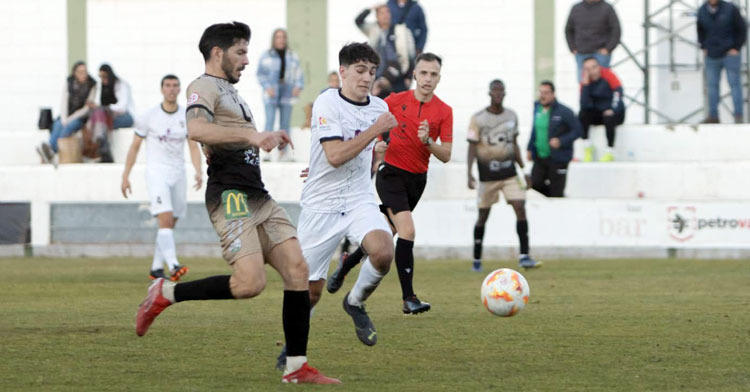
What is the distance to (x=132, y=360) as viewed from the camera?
7875 mm

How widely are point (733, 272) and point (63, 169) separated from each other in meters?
11.1

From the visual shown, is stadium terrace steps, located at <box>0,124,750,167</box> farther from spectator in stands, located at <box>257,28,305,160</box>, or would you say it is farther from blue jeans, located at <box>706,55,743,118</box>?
spectator in stands, located at <box>257,28,305,160</box>

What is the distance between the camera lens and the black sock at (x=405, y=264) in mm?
10664

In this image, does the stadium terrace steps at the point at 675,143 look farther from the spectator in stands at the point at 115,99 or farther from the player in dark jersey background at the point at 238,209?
the player in dark jersey background at the point at 238,209

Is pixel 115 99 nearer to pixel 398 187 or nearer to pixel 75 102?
pixel 75 102

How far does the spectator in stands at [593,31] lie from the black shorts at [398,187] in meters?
9.71

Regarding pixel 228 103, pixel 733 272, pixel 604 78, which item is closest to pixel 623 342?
pixel 228 103

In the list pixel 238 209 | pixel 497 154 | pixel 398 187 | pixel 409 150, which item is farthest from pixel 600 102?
pixel 238 209

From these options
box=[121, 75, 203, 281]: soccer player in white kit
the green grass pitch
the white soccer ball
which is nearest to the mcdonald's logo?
the green grass pitch

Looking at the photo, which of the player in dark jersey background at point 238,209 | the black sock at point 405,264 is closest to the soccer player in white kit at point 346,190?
the player in dark jersey background at point 238,209

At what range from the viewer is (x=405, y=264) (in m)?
10.9

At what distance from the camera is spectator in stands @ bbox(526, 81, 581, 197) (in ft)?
61.7

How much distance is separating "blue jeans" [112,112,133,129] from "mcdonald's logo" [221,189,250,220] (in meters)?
15.4

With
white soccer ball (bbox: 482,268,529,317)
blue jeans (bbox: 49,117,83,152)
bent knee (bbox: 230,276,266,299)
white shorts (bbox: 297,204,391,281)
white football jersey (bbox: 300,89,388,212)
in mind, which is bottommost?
white soccer ball (bbox: 482,268,529,317)
